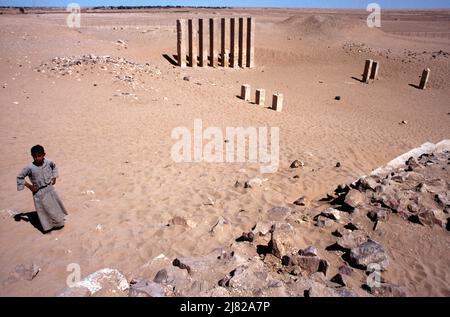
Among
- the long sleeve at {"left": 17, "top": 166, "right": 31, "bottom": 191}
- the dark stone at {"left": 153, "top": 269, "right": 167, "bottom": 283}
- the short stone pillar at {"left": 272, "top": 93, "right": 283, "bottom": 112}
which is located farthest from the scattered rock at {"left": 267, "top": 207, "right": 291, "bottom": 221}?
the short stone pillar at {"left": 272, "top": 93, "right": 283, "bottom": 112}

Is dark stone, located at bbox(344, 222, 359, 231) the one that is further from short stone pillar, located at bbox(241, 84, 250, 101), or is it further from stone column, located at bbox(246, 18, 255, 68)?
stone column, located at bbox(246, 18, 255, 68)

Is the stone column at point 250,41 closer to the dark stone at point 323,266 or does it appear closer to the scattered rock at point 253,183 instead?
the scattered rock at point 253,183

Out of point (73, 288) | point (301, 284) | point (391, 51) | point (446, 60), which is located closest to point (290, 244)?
point (301, 284)

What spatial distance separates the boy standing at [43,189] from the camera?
490 centimetres

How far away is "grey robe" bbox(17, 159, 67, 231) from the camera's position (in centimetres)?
496

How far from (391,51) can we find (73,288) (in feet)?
84.4

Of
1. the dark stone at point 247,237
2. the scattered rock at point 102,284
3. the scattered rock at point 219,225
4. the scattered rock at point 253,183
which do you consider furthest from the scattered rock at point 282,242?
the scattered rock at point 253,183

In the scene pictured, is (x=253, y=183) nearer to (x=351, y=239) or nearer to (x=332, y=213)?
(x=332, y=213)

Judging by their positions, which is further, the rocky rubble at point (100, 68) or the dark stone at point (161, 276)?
the rocky rubble at point (100, 68)

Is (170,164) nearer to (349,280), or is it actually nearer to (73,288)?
(73,288)

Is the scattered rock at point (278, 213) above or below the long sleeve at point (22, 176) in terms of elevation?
below

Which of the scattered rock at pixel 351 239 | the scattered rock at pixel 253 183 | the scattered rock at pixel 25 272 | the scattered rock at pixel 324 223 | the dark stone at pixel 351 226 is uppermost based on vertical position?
the scattered rock at pixel 351 239

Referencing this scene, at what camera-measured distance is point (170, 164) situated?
321 inches

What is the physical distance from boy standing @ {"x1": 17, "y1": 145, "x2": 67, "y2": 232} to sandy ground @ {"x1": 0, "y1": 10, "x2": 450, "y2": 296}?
24 cm
